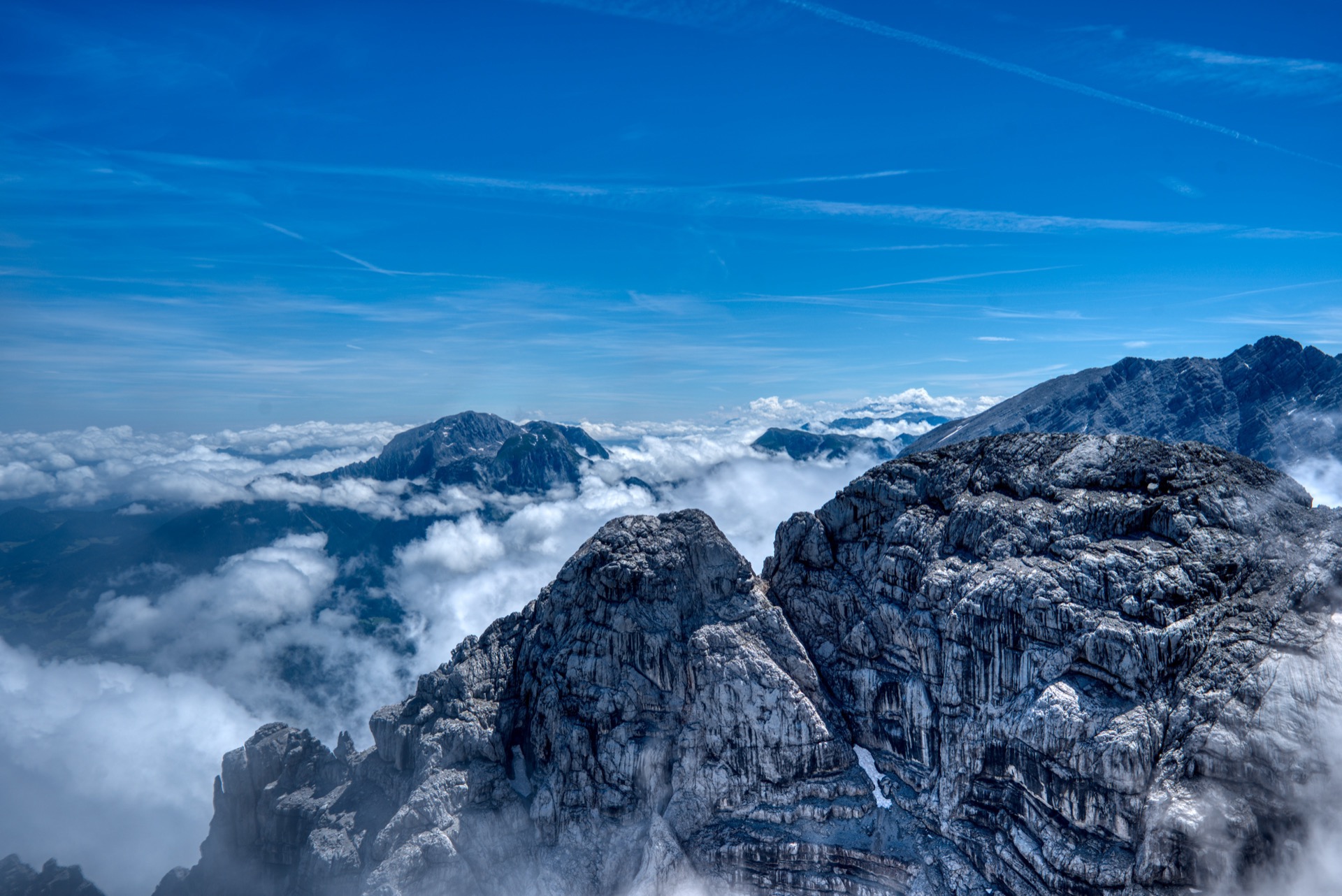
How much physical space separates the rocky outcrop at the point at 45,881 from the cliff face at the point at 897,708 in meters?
72.3

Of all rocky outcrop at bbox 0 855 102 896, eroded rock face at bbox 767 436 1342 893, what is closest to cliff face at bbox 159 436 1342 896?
eroded rock face at bbox 767 436 1342 893

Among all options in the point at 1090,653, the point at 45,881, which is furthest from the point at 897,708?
the point at 45,881

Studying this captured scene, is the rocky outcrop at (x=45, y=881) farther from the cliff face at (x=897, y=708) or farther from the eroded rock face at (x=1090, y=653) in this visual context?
the eroded rock face at (x=1090, y=653)

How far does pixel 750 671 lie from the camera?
71.8 meters

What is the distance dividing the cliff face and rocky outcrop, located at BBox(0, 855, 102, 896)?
72324mm

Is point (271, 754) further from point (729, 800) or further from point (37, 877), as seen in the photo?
point (37, 877)

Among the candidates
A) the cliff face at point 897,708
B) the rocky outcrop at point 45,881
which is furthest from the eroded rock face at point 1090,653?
the rocky outcrop at point 45,881

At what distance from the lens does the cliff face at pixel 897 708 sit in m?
51.5

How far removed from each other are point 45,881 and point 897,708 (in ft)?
585

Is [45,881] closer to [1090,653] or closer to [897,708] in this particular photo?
[897,708]

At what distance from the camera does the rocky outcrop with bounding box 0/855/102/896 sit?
126438mm

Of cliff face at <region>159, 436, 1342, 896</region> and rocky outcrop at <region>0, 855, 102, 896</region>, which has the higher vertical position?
cliff face at <region>159, 436, 1342, 896</region>

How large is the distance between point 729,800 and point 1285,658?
172 ft

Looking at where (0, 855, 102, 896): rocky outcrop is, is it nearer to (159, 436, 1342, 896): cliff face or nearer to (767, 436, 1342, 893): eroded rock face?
(159, 436, 1342, 896): cliff face
